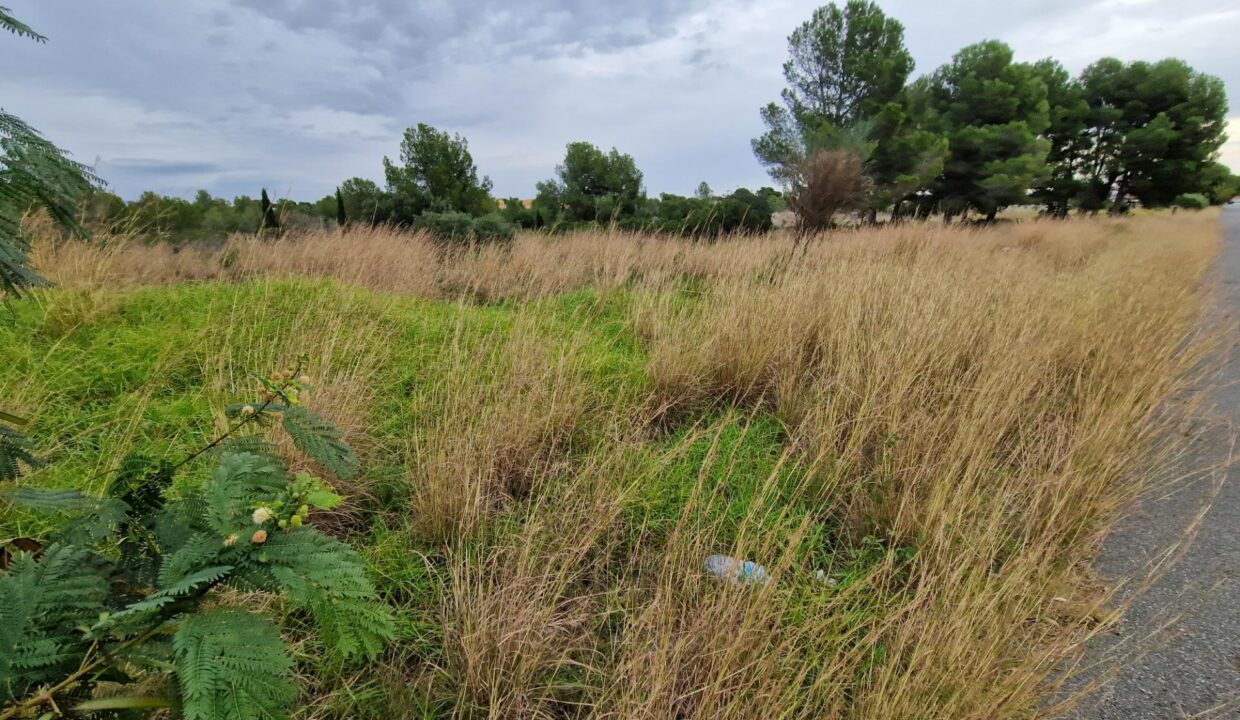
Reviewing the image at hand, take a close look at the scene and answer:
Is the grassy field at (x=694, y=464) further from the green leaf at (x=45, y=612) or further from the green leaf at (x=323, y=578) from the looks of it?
the green leaf at (x=45, y=612)

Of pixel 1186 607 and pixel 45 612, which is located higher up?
pixel 45 612

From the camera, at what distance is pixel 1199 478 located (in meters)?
2.46

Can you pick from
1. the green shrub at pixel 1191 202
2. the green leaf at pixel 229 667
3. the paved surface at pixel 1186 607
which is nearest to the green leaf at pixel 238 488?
the green leaf at pixel 229 667

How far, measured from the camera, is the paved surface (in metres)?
1.39

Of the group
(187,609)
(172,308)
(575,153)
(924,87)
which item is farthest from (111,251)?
(924,87)

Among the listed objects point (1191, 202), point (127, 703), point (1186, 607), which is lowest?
point (1186, 607)

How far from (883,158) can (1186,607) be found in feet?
64.7

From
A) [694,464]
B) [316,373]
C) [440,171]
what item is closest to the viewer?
[694,464]

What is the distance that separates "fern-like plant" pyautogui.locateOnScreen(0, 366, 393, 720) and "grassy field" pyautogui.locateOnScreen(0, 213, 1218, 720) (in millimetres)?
653

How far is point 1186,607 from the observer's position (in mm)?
1702

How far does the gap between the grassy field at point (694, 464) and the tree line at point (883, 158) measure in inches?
255

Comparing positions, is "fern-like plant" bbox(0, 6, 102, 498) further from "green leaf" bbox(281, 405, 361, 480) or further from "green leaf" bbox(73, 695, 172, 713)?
"green leaf" bbox(73, 695, 172, 713)

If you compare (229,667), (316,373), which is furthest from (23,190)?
(316,373)

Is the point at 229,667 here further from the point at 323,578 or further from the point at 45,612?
the point at 45,612
